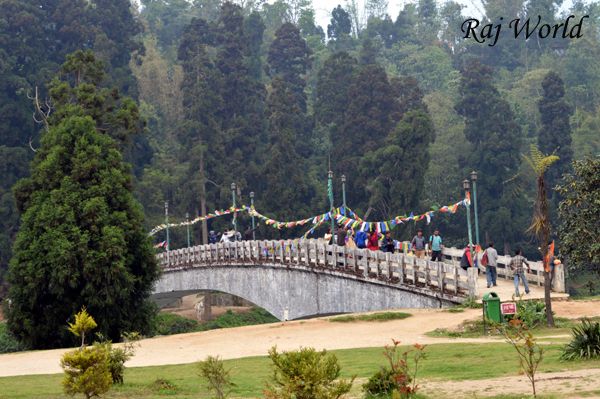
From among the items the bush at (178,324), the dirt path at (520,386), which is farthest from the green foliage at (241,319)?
the dirt path at (520,386)

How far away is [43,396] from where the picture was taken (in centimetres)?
2141

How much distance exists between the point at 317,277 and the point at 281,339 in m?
16.2

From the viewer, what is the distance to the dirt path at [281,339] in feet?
92.9

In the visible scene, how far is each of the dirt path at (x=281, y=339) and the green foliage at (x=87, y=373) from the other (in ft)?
26.7

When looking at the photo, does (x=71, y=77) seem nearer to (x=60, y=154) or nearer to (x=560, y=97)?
(x=560, y=97)

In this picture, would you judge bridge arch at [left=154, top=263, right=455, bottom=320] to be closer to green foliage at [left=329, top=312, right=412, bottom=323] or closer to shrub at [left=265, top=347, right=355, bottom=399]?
green foliage at [left=329, top=312, right=412, bottom=323]

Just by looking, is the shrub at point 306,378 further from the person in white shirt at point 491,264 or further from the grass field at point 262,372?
the person in white shirt at point 491,264

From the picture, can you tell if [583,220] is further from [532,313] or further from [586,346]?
[586,346]

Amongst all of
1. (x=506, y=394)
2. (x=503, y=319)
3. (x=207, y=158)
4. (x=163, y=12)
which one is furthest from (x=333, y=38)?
(x=506, y=394)

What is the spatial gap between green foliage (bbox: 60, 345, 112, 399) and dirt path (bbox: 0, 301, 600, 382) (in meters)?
8.15

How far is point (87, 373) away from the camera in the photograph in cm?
1866

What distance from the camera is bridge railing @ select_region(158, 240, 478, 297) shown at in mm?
36281

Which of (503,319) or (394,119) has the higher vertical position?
(394,119)

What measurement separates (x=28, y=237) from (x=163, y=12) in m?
115
